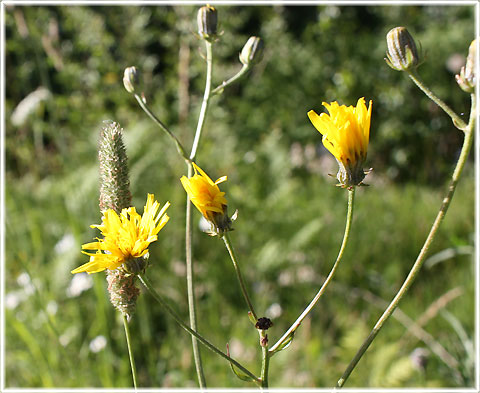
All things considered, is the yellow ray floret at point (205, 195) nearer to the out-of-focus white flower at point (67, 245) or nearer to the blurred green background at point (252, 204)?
the blurred green background at point (252, 204)

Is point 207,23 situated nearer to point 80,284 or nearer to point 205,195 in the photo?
point 205,195

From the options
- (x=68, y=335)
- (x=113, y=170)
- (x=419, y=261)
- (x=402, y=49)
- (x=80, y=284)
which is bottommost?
(x=68, y=335)

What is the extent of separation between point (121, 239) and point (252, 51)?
438mm

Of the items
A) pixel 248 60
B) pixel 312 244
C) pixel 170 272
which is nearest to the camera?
pixel 248 60

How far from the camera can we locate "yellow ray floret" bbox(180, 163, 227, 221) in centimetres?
73

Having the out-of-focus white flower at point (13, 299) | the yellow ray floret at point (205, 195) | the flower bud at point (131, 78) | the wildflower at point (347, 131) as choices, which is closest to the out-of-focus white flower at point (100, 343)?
the out-of-focus white flower at point (13, 299)

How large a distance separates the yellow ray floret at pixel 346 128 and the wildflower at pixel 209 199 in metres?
0.15

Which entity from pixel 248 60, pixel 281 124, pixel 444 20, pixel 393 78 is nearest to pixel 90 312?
pixel 248 60

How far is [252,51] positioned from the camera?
980 millimetres

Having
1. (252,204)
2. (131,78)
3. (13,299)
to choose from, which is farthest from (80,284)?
(131,78)

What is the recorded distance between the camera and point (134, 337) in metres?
2.34

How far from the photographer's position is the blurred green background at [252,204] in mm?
2080

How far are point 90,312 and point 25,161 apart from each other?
1968 mm

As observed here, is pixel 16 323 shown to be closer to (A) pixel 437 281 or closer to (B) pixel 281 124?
(A) pixel 437 281
